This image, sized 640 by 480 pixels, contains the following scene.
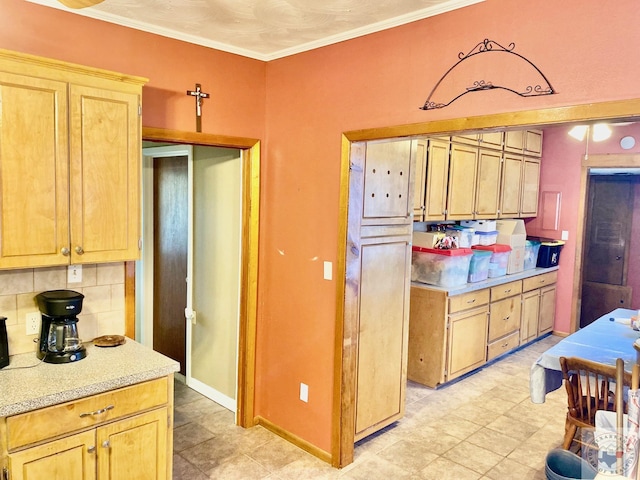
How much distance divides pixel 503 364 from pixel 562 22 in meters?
3.89

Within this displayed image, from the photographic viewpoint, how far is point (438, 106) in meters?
2.37

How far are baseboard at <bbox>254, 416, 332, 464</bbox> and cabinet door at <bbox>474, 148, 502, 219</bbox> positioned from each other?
281 cm

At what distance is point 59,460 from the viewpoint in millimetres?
2006

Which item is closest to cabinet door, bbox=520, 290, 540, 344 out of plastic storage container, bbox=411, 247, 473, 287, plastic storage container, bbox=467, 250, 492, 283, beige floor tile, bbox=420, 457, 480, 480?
plastic storage container, bbox=467, 250, 492, 283

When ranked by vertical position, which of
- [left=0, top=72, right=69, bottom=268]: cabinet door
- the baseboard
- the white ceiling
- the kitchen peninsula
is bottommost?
the baseboard

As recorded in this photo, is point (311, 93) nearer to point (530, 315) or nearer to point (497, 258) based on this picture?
point (497, 258)

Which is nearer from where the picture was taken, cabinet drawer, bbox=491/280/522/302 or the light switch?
the light switch

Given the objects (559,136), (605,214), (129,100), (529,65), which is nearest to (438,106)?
(529,65)

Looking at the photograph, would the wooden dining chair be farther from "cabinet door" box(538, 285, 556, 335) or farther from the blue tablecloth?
"cabinet door" box(538, 285, 556, 335)

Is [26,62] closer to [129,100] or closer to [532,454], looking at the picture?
[129,100]

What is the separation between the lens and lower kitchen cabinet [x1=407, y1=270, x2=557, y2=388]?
4.18 meters

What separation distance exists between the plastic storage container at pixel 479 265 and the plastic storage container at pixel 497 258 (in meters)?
0.13

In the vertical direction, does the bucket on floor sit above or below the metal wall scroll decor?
below

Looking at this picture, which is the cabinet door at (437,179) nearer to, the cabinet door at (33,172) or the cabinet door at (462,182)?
the cabinet door at (462,182)
